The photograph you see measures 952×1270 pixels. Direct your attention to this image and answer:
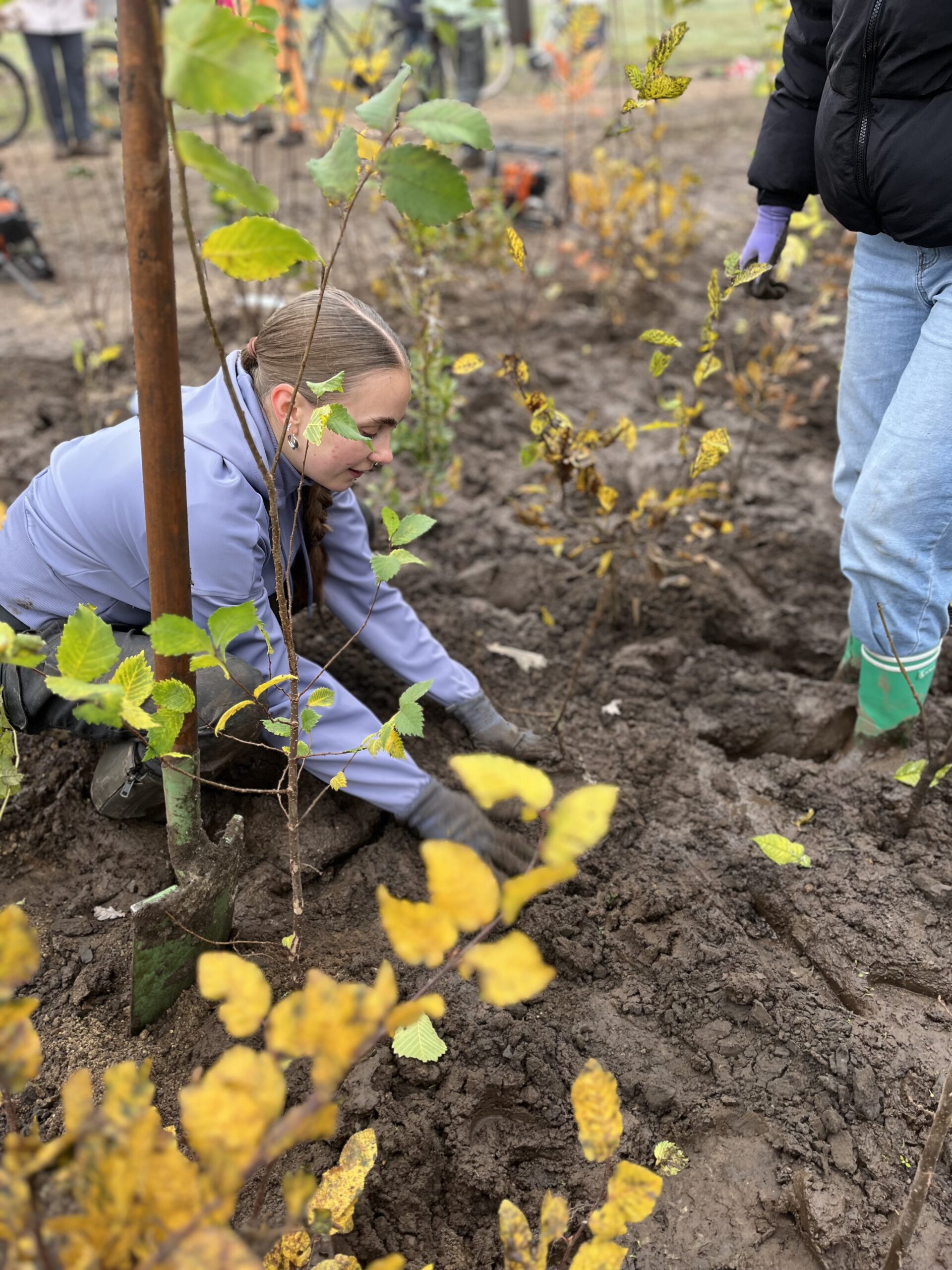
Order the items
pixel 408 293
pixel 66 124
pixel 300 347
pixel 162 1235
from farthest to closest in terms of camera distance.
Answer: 1. pixel 66 124
2. pixel 408 293
3. pixel 300 347
4. pixel 162 1235

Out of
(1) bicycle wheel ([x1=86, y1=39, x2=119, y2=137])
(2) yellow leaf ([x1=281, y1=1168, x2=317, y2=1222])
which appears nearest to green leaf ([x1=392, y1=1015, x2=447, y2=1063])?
(2) yellow leaf ([x1=281, y1=1168, x2=317, y2=1222])

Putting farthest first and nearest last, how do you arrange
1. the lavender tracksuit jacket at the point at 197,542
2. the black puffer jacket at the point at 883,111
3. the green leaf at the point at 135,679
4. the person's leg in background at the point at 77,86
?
1. the person's leg in background at the point at 77,86
2. the lavender tracksuit jacket at the point at 197,542
3. the black puffer jacket at the point at 883,111
4. the green leaf at the point at 135,679

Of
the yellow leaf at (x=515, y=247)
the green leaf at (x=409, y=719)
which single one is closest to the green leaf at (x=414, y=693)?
A: the green leaf at (x=409, y=719)

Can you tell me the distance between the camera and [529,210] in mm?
5160

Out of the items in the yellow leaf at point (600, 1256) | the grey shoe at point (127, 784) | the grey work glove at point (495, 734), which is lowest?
the grey work glove at point (495, 734)

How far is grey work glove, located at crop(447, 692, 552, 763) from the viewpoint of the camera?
6.98 feet

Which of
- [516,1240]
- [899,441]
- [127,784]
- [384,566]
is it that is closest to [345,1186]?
[516,1240]

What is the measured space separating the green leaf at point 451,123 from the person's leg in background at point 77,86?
7.14 metres

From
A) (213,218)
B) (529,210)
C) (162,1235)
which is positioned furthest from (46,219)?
(162,1235)

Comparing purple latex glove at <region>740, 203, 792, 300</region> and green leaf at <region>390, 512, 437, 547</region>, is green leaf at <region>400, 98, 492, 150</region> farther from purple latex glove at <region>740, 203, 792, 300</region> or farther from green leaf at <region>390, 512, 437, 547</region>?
purple latex glove at <region>740, 203, 792, 300</region>

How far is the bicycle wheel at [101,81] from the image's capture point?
8.12 meters

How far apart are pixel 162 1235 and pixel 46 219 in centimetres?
631

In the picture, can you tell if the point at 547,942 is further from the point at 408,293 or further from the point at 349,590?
the point at 408,293

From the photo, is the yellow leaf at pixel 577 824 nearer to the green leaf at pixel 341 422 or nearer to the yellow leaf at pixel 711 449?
the green leaf at pixel 341 422
